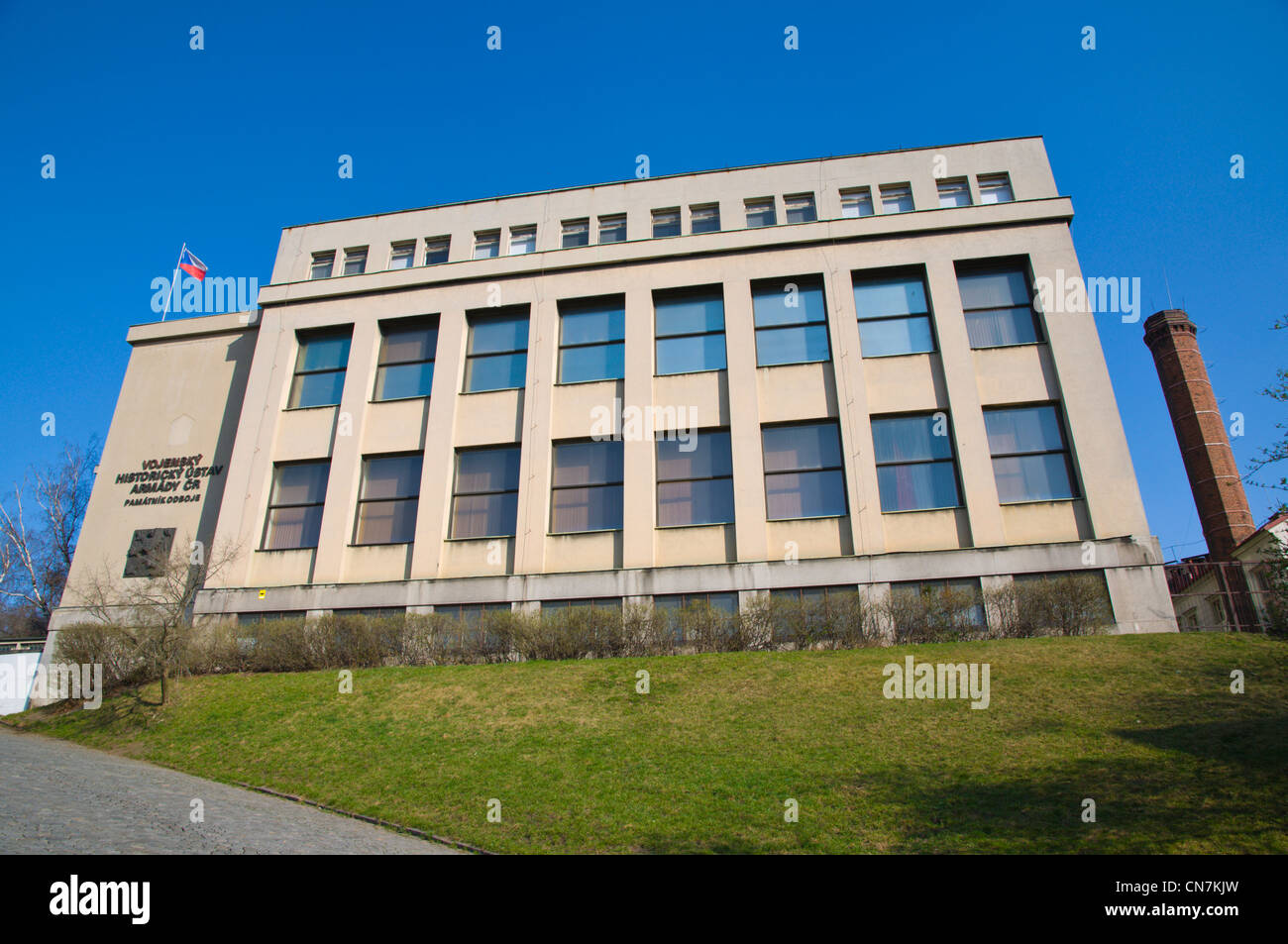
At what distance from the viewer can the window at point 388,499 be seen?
22641 millimetres

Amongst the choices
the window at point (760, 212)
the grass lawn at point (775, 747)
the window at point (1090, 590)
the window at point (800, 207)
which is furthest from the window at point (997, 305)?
the grass lawn at point (775, 747)

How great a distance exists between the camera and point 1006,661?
554 inches

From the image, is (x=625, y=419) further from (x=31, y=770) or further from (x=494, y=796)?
(x=31, y=770)

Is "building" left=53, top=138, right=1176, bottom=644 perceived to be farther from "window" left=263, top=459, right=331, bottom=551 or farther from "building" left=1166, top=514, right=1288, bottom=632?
"building" left=1166, top=514, right=1288, bottom=632

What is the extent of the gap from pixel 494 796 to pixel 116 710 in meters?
11.8

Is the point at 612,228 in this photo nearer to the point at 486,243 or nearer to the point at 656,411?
the point at 486,243

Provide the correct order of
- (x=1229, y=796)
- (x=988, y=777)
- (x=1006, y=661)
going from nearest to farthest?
1. (x=1229, y=796)
2. (x=988, y=777)
3. (x=1006, y=661)

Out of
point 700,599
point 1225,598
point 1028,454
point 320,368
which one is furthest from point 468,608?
point 1225,598

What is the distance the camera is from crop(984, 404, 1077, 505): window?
795 inches

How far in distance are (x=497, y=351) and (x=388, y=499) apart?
6241 mm

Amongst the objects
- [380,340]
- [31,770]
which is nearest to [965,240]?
[380,340]

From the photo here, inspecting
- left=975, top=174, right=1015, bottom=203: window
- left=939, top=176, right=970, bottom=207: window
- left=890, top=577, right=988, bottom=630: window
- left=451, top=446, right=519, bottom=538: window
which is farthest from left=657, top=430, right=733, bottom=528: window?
left=975, top=174, right=1015, bottom=203: window

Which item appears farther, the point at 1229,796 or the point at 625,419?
the point at 625,419
